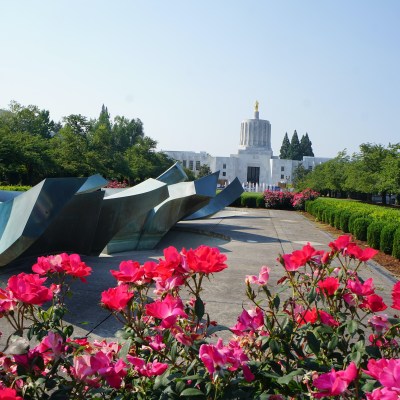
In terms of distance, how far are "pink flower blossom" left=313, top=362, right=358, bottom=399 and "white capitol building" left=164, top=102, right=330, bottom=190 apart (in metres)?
100

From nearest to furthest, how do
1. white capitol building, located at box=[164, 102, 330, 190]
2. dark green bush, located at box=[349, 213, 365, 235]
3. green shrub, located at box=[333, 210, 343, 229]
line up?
dark green bush, located at box=[349, 213, 365, 235], green shrub, located at box=[333, 210, 343, 229], white capitol building, located at box=[164, 102, 330, 190]

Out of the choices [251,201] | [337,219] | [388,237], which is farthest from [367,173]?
[388,237]

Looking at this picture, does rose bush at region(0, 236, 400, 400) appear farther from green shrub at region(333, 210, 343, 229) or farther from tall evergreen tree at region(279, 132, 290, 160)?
tall evergreen tree at region(279, 132, 290, 160)

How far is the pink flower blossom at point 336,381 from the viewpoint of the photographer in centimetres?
133

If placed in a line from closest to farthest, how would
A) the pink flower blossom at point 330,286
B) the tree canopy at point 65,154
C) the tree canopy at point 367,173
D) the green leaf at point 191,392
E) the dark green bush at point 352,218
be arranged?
the green leaf at point 191,392, the pink flower blossom at point 330,286, the dark green bush at point 352,218, the tree canopy at point 65,154, the tree canopy at point 367,173

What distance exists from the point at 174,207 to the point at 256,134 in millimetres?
107495

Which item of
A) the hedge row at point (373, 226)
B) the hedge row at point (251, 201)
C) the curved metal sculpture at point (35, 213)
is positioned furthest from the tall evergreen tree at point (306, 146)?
the curved metal sculpture at point (35, 213)

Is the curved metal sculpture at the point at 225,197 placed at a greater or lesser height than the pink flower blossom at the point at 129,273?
lesser

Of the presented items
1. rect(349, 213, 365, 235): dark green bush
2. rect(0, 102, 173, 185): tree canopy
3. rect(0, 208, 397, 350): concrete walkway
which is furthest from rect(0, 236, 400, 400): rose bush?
rect(0, 102, 173, 185): tree canopy

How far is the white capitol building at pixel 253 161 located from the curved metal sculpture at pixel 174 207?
90752mm

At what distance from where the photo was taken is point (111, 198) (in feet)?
25.8

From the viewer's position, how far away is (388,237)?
10.2m

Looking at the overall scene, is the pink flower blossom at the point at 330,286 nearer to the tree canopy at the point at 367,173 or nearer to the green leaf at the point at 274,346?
the green leaf at the point at 274,346

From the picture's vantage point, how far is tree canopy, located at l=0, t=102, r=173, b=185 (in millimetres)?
24766
